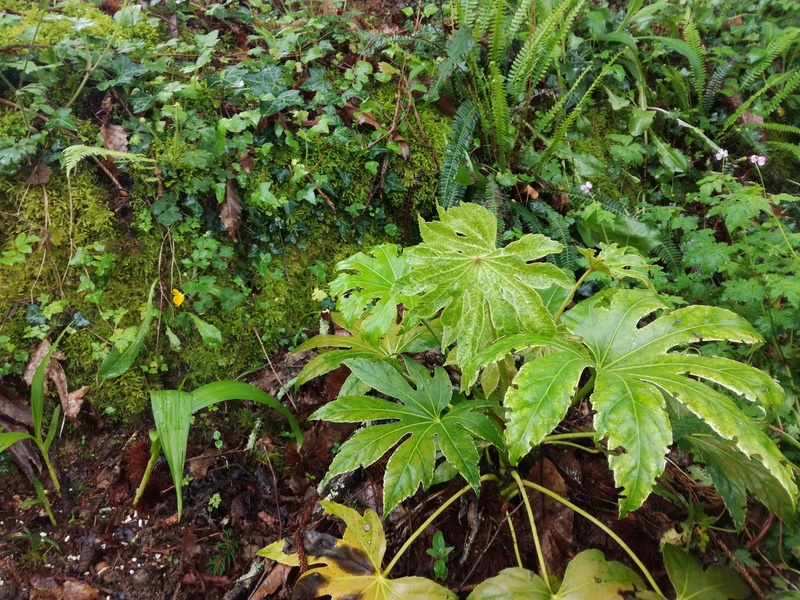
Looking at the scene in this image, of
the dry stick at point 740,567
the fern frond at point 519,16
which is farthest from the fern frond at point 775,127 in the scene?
the dry stick at point 740,567

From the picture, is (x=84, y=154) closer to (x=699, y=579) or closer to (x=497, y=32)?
(x=497, y=32)

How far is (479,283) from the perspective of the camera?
1.41 meters

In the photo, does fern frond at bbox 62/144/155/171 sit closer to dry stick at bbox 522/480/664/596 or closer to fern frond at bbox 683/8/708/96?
dry stick at bbox 522/480/664/596

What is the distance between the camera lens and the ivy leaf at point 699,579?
1350 millimetres

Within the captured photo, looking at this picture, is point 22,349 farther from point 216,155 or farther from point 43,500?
point 216,155

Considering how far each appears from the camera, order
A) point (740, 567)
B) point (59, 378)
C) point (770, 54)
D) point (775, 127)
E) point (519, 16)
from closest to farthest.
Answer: point (740, 567)
point (59, 378)
point (519, 16)
point (775, 127)
point (770, 54)

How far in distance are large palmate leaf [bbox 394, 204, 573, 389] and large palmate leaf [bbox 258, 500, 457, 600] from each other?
59cm

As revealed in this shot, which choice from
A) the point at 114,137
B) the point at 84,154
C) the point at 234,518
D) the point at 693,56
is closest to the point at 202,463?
the point at 234,518

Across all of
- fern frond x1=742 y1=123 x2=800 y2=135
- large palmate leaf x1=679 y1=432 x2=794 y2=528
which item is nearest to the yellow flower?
large palmate leaf x1=679 y1=432 x2=794 y2=528

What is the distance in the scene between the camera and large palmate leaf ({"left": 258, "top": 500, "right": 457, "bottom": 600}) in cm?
135

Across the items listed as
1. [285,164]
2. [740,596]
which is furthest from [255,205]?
[740,596]

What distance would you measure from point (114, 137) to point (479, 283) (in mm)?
2208

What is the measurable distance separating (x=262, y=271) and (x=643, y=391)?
195 cm

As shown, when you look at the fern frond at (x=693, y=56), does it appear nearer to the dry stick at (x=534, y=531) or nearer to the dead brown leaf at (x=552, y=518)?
the dead brown leaf at (x=552, y=518)
